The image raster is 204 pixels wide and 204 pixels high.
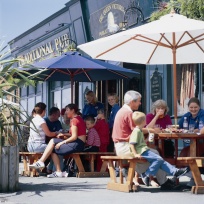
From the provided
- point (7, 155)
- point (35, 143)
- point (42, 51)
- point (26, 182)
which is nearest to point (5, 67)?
point (7, 155)

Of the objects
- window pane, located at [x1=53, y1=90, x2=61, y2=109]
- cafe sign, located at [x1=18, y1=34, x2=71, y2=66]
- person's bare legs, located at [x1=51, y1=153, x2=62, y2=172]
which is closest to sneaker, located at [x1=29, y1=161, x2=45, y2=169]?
person's bare legs, located at [x1=51, y1=153, x2=62, y2=172]

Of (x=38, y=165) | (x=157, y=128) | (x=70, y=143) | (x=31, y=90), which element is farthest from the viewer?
(x=31, y=90)

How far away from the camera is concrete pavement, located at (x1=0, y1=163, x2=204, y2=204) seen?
7551 millimetres

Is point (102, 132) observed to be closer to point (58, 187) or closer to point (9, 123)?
point (58, 187)

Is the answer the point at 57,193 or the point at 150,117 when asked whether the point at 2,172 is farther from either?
the point at 150,117

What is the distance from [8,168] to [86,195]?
1131mm

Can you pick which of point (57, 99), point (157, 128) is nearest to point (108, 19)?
point (57, 99)

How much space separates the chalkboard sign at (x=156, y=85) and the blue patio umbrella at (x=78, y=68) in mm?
2172

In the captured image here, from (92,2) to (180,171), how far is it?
12.5 m

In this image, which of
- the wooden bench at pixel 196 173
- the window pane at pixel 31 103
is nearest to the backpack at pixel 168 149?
the wooden bench at pixel 196 173

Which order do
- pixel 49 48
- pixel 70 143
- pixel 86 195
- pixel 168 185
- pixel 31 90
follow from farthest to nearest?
1. pixel 31 90
2. pixel 49 48
3. pixel 70 143
4. pixel 168 185
5. pixel 86 195

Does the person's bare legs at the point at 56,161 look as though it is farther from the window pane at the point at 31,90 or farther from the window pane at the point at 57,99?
the window pane at the point at 31,90

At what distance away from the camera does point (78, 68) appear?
41.7 feet

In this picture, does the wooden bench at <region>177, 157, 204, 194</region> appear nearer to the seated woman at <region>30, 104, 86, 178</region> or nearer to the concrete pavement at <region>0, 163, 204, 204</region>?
the concrete pavement at <region>0, 163, 204, 204</region>
